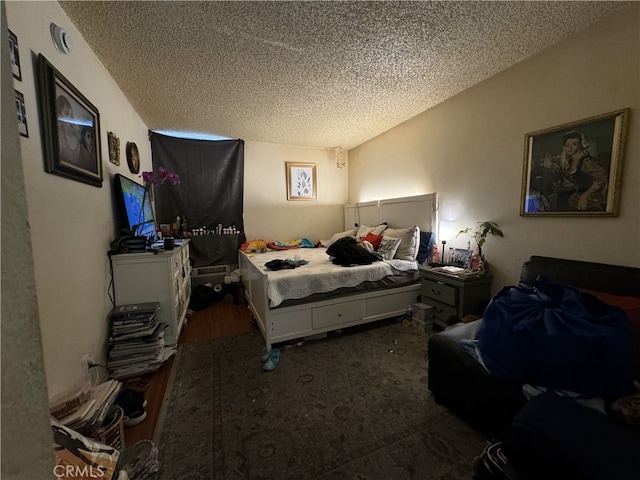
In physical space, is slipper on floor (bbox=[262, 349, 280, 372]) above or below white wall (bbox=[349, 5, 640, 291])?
below

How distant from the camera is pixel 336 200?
482 cm

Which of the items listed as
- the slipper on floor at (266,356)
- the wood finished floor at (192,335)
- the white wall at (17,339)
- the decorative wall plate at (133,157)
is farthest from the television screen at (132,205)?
the white wall at (17,339)

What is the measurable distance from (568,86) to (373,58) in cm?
147

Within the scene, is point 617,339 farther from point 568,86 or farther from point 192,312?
point 192,312

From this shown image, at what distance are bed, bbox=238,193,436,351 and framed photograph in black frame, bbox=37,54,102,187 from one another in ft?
4.77

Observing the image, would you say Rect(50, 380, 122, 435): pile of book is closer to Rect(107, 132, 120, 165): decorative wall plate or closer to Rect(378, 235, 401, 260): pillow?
Rect(107, 132, 120, 165): decorative wall plate

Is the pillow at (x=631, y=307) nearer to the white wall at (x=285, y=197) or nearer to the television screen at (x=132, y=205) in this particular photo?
the television screen at (x=132, y=205)

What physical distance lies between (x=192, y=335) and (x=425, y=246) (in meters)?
2.84

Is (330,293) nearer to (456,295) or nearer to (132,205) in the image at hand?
(456,295)

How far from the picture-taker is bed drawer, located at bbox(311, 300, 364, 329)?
2.38m

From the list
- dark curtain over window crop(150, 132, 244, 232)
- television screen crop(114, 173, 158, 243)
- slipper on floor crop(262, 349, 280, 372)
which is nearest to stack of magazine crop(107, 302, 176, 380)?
television screen crop(114, 173, 158, 243)

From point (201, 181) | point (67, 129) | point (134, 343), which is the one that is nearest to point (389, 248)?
point (134, 343)

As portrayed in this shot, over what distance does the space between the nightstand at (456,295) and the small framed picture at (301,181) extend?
271 cm

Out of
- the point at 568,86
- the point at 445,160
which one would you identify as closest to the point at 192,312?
the point at 445,160
